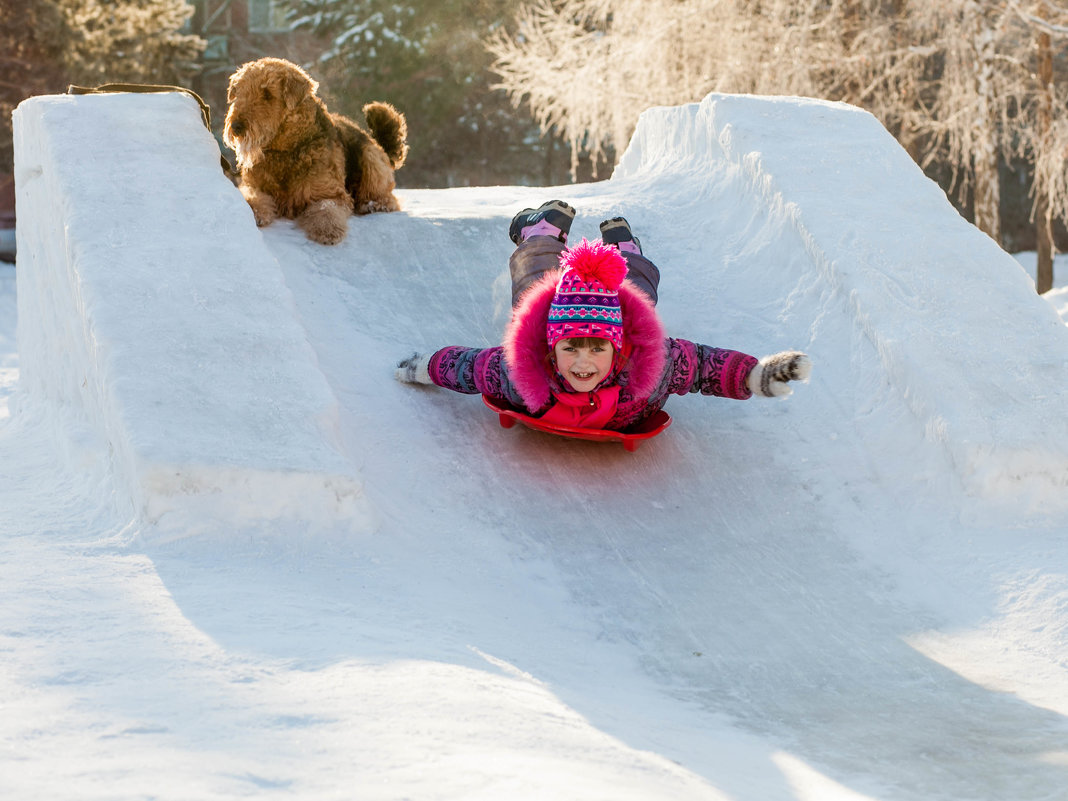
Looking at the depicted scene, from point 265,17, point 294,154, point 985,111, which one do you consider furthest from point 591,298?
point 265,17

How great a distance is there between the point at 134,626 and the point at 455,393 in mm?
1935

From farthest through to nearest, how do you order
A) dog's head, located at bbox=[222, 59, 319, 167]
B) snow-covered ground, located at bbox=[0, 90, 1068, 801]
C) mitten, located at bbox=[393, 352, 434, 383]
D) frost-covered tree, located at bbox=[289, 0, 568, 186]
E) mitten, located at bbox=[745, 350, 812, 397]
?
frost-covered tree, located at bbox=[289, 0, 568, 186] → dog's head, located at bbox=[222, 59, 319, 167] → mitten, located at bbox=[393, 352, 434, 383] → mitten, located at bbox=[745, 350, 812, 397] → snow-covered ground, located at bbox=[0, 90, 1068, 801]

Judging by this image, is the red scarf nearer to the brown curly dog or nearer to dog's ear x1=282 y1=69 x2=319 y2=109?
the brown curly dog

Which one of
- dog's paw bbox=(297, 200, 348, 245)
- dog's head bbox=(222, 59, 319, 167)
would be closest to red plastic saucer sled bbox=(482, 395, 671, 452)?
dog's paw bbox=(297, 200, 348, 245)

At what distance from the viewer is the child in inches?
145

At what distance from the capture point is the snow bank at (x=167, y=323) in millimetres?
3158

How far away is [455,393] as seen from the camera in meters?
4.23

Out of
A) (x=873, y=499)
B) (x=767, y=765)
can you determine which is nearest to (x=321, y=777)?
(x=767, y=765)

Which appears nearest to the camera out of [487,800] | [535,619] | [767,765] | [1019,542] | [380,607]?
[487,800]

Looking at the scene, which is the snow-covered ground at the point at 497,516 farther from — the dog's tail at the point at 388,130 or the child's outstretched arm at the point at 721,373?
the dog's tail at the point at 388,130

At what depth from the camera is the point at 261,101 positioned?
4750mm

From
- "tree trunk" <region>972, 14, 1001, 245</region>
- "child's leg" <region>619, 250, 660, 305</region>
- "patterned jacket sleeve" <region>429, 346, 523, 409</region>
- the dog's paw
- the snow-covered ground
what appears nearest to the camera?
the snow-covered ground

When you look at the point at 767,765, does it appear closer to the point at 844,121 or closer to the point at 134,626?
the point at 134,626

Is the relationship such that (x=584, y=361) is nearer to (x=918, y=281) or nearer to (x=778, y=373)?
(x=778, y=373)
